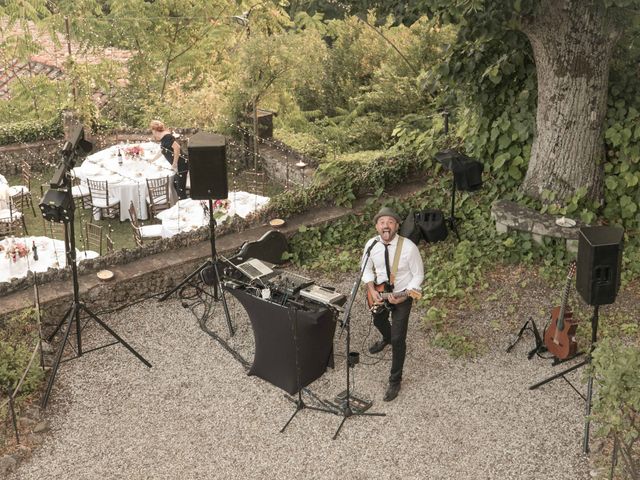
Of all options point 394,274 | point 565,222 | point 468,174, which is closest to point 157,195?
point 468,174

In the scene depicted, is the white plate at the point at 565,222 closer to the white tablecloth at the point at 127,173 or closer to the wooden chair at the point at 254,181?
the wooden chair at the point at 254,181

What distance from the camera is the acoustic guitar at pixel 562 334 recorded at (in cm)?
793

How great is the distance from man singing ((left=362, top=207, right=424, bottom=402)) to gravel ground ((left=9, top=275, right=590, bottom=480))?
0.45m

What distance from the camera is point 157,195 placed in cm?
1295

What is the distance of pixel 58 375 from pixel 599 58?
21.2 feet

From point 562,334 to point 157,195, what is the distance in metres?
6.98

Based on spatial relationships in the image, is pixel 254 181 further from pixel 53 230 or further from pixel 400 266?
pixel 400 266

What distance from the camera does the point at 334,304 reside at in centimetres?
742

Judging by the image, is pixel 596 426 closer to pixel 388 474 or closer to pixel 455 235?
pixel 388 474

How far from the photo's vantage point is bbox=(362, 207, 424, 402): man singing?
24.3 ft

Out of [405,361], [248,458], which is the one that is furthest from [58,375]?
[405,361]

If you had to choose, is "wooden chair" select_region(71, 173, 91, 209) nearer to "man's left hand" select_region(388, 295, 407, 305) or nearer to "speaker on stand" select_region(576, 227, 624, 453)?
"man's left hand" select_region(388, 295, 407, 305)

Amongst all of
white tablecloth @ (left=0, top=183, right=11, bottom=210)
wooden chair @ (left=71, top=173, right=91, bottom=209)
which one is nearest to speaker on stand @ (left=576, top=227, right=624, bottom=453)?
wooden chair @ (left=71, top=173, right=91, bottom=209)

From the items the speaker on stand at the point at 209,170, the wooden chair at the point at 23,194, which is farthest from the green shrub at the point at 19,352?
the wooden chair at the point at 23,194
